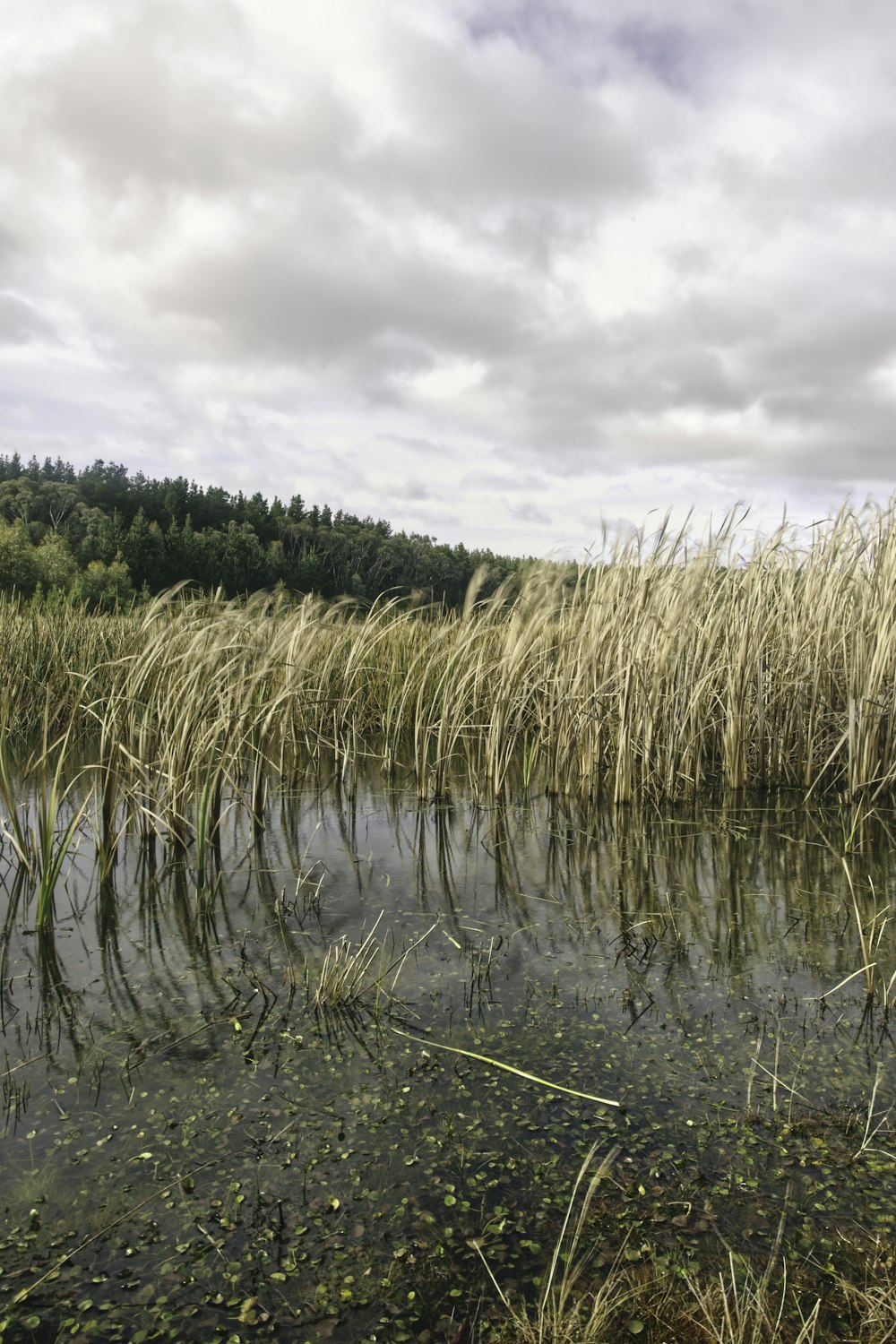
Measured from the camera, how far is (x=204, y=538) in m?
62.6

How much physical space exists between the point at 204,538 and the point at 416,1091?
2541 inches

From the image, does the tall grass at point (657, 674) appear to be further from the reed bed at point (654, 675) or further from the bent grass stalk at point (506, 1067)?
the bent grass stalk at point (506, 1067)

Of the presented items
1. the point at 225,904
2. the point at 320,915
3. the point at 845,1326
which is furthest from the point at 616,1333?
the point at 225,904

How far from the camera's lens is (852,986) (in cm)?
258

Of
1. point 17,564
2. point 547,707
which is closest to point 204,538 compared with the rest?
point 17,564

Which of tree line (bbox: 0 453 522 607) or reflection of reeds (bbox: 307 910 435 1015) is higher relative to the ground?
tree line (bbox: 0 453 522 607)

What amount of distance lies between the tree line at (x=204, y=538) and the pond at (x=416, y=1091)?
1758 inches

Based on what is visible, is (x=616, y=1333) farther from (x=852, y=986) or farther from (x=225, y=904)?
(x=225, y=904)

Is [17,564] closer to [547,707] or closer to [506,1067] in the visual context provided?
[547,707]

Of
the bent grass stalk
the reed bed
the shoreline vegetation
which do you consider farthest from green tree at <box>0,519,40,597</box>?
the bent grass stalk

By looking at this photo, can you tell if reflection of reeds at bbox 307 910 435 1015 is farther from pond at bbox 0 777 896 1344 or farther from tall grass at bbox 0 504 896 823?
tall grass at bbox 0 504 896 823

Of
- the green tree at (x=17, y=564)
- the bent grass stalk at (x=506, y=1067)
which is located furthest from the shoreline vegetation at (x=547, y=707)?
the green tree at (x=17, y=564)

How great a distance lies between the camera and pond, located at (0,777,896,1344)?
1462 mm

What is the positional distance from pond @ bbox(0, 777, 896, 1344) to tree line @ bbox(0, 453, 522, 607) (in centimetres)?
4465
